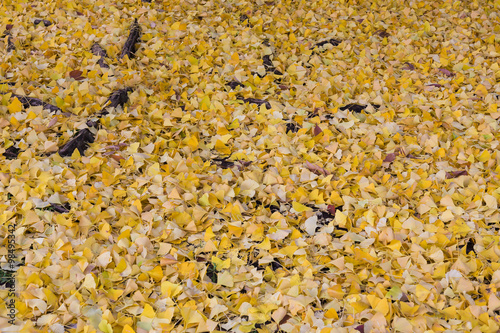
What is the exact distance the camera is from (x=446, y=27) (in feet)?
11.8

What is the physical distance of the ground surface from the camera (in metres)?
1.56

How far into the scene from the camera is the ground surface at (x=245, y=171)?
5.12 ft

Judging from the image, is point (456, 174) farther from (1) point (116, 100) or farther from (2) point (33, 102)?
(2) point (33, 102)

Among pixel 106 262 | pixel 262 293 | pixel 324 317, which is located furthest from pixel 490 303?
pixel 106 262

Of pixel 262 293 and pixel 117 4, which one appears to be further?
pixel 117 4

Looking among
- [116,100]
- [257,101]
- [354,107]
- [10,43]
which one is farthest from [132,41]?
[354,107]

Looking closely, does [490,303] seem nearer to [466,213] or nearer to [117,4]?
[466,213]

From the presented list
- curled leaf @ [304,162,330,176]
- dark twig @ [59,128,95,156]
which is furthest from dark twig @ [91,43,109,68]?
curled leaf @ [304,162,330,176]

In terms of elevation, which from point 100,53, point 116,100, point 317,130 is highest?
point 100,53

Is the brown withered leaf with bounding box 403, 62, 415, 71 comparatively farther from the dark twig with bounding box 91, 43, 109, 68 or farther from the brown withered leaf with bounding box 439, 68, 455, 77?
the dark twig with bounding box 91, 43, 109, 68

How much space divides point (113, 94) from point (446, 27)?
9.42 feet

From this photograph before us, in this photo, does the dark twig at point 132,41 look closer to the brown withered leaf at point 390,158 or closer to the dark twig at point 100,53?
the dark twig at point 100,53

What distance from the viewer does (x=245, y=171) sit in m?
2.20

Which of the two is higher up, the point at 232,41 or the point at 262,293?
the point at 232,41
